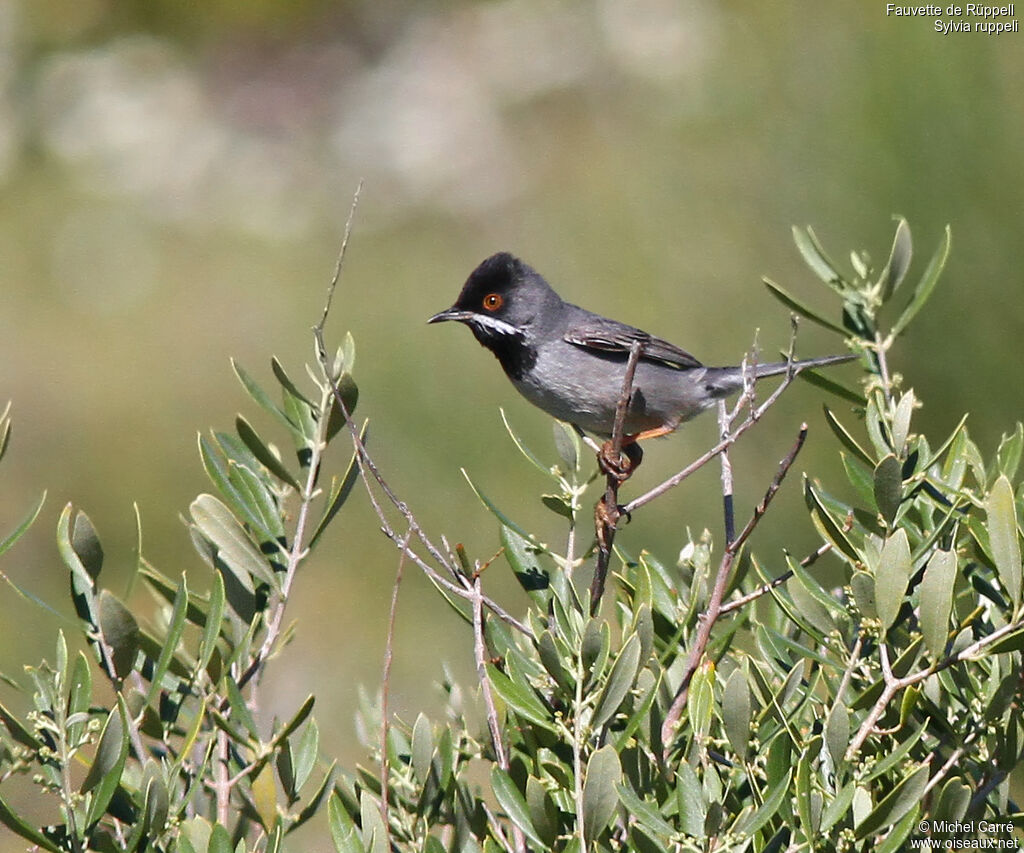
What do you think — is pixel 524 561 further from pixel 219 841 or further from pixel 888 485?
pixel 219 841

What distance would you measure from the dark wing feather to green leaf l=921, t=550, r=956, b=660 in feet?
9.75

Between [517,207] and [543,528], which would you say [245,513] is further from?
[517,207]

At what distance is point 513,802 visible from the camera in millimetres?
1552

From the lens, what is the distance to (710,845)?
1.46 m

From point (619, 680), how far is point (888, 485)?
51 centimetres

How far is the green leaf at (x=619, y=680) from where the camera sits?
1509 mm

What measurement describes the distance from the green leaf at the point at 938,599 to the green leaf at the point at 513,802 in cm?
56

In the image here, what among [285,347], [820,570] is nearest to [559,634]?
[820,570]

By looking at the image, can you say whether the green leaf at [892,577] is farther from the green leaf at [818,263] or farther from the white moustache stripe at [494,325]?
the white moustache stripe at [494,325]

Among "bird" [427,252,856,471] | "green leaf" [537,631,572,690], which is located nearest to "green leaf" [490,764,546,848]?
"green leaf" [537,631,572,690]

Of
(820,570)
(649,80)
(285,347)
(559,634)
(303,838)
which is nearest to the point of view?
(559,634)

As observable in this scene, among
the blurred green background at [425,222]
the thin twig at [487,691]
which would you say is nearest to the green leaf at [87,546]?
the thin twig at [487,691]

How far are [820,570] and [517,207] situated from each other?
25.7 ft

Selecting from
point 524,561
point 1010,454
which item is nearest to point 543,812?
point 524,561
